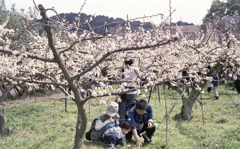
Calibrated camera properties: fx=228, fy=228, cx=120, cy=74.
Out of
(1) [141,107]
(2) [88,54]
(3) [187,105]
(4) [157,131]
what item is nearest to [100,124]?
(1) [141,107]

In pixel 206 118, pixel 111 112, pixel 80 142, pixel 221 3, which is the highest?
pixel 221 3

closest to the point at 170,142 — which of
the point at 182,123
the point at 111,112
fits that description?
the point at 111,112

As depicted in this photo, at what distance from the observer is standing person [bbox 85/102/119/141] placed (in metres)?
4.39

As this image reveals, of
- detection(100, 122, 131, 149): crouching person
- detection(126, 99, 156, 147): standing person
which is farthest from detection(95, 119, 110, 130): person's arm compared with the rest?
detection(126, 99, 156, 147): standing person

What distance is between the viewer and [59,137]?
517 cm

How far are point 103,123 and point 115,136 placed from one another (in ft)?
1.23

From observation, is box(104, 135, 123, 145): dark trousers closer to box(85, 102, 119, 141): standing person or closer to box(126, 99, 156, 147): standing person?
box(85, 102, 119, 141): standing person

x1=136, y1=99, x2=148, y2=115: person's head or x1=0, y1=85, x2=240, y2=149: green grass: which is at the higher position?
x1=136, y1=99, x2=148, y2=115: person's head

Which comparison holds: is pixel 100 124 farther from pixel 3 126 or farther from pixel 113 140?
pixel 3 126

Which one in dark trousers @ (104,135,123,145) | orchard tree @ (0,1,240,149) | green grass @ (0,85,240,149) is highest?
orchard tree @ (0,1,240,149)

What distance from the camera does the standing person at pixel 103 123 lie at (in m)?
4.39

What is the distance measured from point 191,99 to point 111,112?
3340 millimetres

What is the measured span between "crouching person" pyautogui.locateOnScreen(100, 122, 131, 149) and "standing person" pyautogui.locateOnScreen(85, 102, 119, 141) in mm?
112

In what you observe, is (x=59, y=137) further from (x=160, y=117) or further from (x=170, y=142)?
(x=160, y=117)
